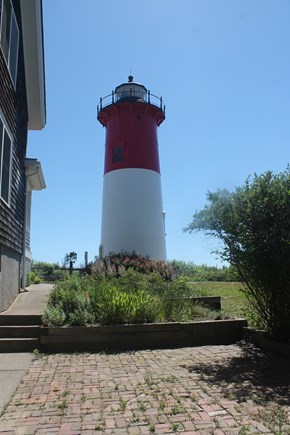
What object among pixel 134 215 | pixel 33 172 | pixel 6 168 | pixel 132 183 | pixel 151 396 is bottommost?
pixel 151 396

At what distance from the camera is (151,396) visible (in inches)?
181

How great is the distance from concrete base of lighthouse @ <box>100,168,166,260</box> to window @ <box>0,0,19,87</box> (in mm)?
12120

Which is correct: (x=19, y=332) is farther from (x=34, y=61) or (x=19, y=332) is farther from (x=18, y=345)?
(x=34, y=61)

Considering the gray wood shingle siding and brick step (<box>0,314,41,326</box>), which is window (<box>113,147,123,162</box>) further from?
brick step (<box>0,314,41,326</box>)

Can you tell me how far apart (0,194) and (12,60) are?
3581mm

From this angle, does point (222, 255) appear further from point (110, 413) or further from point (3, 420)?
point (3, 420)

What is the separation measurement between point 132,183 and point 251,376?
1727cm

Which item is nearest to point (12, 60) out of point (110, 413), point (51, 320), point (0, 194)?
point (0, 194)

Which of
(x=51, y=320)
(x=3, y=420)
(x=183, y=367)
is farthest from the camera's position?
(x=51, y=320)

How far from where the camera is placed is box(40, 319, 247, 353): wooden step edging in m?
7.16

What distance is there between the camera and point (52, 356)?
22.0 ft

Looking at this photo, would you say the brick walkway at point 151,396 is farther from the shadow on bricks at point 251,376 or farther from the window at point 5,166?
the window at point 5,166

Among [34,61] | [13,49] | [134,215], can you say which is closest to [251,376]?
[13,49]

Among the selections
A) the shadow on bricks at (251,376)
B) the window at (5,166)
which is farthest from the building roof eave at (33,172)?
the shadow on bricks at (251,376)
